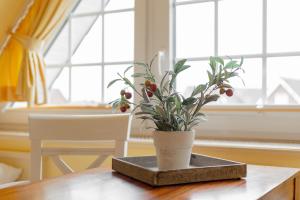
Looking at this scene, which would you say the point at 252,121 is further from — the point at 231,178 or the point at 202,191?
the point at 202,191

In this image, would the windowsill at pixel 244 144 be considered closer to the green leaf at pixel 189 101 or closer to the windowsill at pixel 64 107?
the windowsill at pixel 64 107

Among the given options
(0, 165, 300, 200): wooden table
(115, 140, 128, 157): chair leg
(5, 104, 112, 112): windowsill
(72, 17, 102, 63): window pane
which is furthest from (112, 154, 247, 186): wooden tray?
(72, 17, 102, 63): window pane

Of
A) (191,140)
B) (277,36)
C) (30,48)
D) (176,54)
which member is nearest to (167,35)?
(176,54)

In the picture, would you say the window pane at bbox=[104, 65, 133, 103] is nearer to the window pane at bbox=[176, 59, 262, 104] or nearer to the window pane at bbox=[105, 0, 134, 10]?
the window pane at bbox=[105, 0, 134, 10]

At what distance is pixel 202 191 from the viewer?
1.00 metres

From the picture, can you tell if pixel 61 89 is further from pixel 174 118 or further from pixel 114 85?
pixel 174 118

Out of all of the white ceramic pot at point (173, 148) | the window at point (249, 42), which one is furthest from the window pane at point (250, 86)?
the white ceramic pot at point (173, 148)

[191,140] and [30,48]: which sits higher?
[30,48]

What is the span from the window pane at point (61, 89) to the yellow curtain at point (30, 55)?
0.85 ft

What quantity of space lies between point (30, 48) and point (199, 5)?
90 centimetres

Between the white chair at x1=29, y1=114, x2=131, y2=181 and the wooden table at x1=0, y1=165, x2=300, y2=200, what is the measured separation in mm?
394

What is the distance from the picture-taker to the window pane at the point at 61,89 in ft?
8.21

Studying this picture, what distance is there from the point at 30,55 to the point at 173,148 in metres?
1.33

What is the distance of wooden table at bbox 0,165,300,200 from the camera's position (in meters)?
0.96
